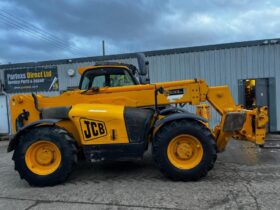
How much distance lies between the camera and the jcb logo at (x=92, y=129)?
681 centimetres

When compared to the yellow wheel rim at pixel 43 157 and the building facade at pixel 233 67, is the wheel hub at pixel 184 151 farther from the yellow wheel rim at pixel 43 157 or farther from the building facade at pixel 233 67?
the building facade at pixel 233 67

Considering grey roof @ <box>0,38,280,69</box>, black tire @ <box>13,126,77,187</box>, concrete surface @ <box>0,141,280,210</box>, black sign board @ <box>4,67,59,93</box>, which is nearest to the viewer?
concrete surface @ <box>0,141,280,210</box>

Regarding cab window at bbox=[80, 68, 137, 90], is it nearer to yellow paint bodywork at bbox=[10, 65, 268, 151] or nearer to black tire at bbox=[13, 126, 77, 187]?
yellow paint bodywork at bbox=[10, 65, 268, 151]

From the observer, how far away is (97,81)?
8008mm

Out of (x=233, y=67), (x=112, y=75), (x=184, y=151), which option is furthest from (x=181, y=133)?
(x=233, y=67)

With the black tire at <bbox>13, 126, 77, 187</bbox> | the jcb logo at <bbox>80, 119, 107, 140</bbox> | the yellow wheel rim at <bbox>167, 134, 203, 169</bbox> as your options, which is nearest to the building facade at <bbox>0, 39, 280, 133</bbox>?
the yellow wheel rim at <bbox>167, 134, 203, 169</bbox>

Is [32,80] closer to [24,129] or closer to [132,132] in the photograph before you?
[24,129]

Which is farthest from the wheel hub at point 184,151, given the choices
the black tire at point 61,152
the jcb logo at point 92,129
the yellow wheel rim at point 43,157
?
the yellow wheel rim at point 43,157

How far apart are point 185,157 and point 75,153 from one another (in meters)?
2.11

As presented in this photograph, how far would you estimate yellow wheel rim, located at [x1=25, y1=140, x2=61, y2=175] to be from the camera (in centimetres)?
680

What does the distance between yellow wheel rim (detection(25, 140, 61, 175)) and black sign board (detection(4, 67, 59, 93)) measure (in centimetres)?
1005

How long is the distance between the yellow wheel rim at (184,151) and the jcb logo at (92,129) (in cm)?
132

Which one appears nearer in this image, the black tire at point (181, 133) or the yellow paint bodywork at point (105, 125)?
the black tire at point (181, 133)

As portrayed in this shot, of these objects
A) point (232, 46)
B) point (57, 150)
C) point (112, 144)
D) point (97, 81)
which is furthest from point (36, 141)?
point (232, 46)
